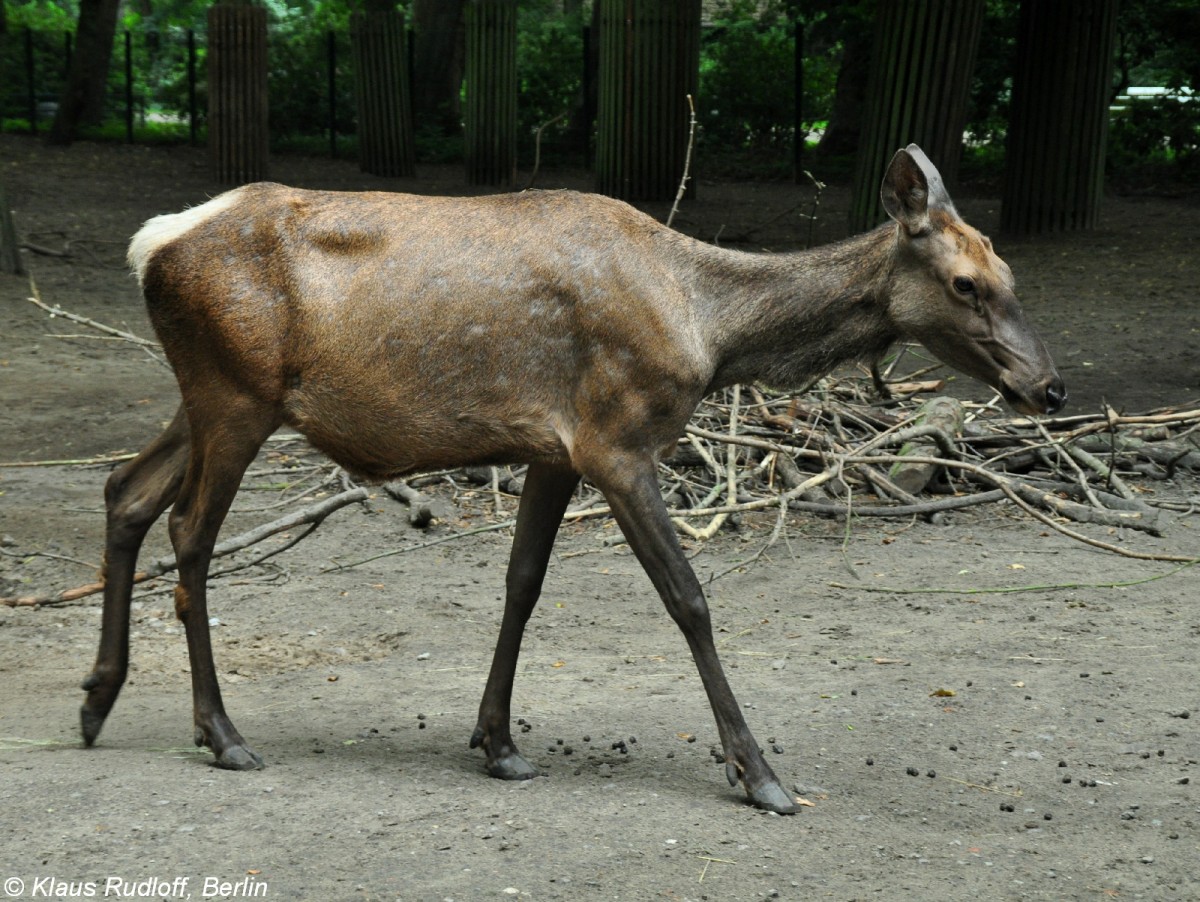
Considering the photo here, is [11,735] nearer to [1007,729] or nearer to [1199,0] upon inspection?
[1007,729]

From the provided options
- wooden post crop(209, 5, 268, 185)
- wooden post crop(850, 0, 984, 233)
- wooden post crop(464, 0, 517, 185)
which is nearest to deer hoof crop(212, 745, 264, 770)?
wooden post crop(850, 0, 984, 233)

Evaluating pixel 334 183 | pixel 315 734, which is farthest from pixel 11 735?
pixel 334 183

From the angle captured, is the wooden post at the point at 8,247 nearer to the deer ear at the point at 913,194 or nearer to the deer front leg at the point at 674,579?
the deer front leg at the point at 674,579

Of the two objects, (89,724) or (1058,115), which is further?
(1058,115)

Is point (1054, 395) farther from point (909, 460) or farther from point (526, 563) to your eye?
point (909, 460)

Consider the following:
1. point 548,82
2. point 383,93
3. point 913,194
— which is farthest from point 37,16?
point 913,194

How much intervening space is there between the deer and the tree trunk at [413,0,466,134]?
72.4 feet

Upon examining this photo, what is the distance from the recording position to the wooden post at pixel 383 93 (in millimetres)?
20625

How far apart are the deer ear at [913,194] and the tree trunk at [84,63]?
2012 centimetres

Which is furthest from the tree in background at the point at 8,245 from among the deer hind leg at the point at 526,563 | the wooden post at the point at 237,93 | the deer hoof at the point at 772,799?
the deer hoof at the point at 772,799

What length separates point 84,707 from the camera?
498 cm

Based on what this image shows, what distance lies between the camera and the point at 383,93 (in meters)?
21.0

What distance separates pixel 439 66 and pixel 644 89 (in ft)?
34.4

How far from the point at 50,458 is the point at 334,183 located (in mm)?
12165
